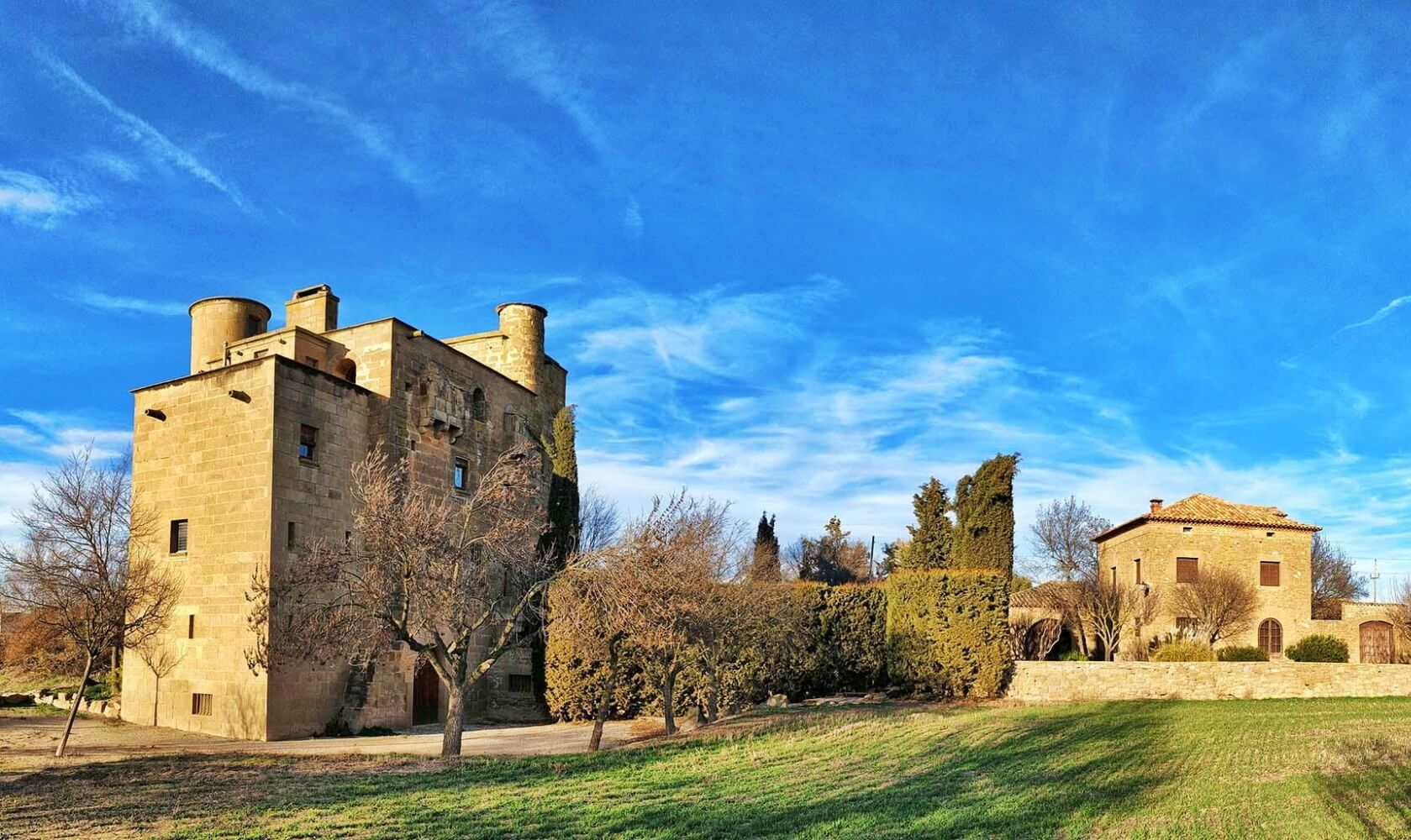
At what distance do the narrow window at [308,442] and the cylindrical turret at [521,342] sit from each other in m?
10.1

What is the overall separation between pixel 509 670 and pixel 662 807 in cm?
2015

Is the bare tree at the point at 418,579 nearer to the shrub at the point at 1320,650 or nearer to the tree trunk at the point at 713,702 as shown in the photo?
the tree trunk at the point at 713,702

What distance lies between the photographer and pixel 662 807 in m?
11.5

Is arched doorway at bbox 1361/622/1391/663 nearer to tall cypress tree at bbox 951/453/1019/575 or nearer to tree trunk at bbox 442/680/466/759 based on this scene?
tall cypress tree at bbox 951/453/1019/575

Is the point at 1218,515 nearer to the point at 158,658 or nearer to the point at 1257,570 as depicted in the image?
the point at 1257,570

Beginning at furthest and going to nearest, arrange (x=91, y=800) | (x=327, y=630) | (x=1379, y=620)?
(x=1379, y=620) → (x=327, y=630) → (x=91, y=800)

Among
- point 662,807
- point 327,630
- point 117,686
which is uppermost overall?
point 327,630

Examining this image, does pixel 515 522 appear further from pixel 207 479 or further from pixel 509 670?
pixel 509 670

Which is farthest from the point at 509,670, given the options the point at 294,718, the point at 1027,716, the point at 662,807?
the point at 662,807

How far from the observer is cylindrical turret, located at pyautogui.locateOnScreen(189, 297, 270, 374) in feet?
98.1

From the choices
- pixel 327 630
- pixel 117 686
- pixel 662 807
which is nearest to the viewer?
pixel 662 807

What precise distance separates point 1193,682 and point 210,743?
24.8 metres

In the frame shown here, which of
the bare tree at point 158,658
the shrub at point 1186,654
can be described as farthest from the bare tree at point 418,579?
the shrub at point 1186,654

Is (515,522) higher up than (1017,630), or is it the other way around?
(515,522)
